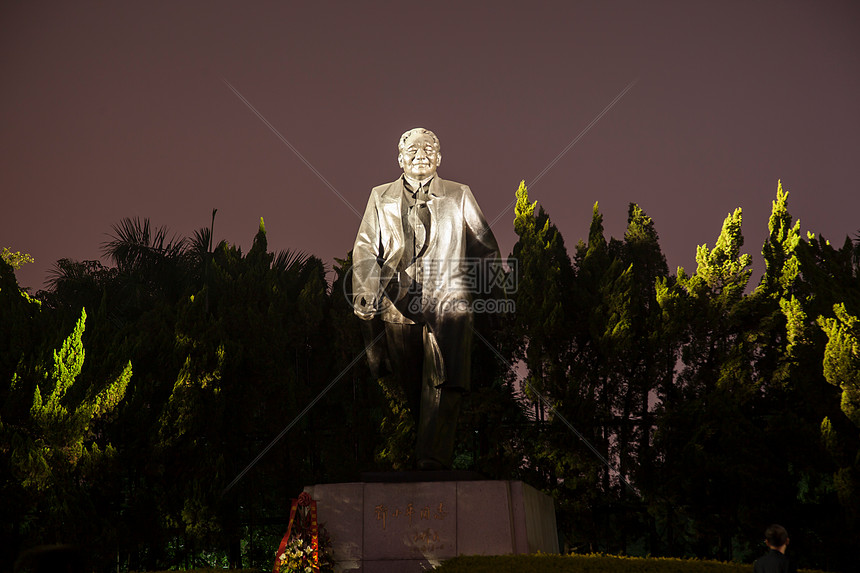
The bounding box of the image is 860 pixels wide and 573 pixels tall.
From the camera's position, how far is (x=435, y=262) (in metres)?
7.18

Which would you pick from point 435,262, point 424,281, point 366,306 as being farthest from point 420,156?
point 366,306

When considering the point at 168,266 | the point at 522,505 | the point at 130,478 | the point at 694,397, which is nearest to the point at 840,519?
the point at 694,397

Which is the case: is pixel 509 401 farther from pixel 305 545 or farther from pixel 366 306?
pixel 305 545

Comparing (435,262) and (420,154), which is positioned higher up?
(420,154)

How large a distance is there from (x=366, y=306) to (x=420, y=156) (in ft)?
4.53

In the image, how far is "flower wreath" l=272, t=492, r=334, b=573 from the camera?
6094 millimetres

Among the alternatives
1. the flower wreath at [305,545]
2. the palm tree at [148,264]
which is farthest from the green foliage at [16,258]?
the flower wreath at [305,545]

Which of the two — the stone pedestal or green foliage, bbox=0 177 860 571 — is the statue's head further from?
green foliage, bbox=0 177 860 571

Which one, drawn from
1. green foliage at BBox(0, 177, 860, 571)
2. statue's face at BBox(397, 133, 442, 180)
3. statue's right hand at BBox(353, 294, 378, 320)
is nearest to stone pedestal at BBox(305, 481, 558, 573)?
statue's right hand at BBox(353, 294, 378, 320)

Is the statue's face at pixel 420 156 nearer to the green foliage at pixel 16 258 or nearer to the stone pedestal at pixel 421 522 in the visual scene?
the stone pedestal at pixel 421 522

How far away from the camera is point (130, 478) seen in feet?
40.1

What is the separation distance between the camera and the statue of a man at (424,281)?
686 cm

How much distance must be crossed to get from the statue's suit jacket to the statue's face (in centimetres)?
12

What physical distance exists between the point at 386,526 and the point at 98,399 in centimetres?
622
